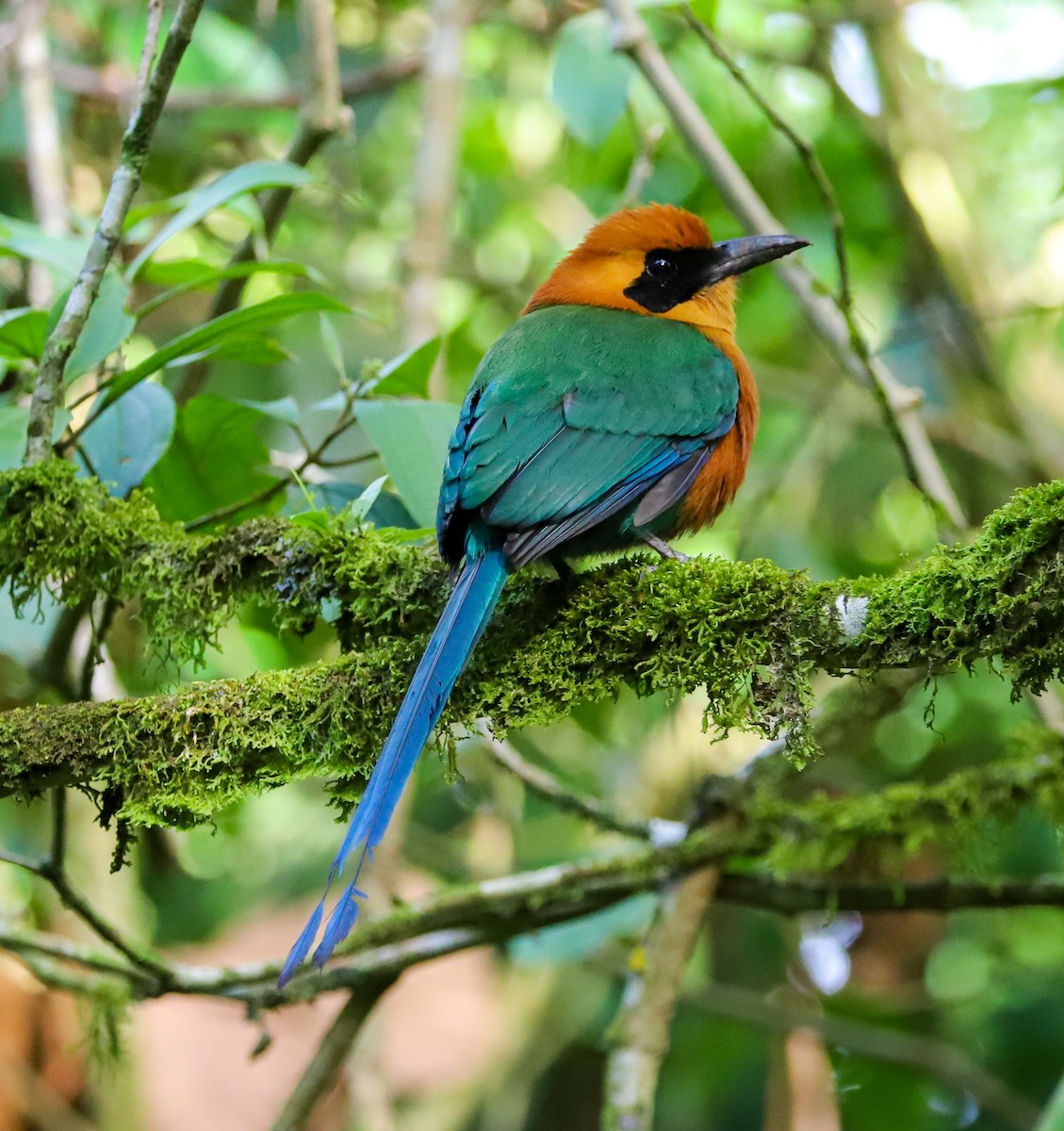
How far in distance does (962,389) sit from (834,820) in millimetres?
2747

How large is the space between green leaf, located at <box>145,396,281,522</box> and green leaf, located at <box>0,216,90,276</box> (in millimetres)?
354

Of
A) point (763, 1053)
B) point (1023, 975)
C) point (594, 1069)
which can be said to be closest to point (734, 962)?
point (763, 1053)

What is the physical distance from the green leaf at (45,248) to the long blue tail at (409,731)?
108 centimetres

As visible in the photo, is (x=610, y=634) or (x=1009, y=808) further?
(x=1009, y=808)

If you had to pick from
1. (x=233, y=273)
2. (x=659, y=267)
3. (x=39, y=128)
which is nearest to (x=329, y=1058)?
(x=233, y=273)

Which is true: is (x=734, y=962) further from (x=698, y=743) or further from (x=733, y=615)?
(x=733, y=615)

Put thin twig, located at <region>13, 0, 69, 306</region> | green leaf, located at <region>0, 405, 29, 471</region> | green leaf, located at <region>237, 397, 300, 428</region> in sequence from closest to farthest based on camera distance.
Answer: green leaf, located at <region>0, 405, 29, 471</region> → green leaf, located at <region>237, 397, 300, 428</region> → thin twig, located at <region>13, 0, 69, 306</region>

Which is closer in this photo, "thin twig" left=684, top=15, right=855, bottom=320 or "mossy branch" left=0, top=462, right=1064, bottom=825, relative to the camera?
"mossy branch" left=0, top=462, right=1064, bottom=825

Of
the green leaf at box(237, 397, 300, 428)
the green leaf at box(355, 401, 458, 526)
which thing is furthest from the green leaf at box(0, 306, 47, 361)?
the green leaf at box(355, 401, 458, 526)

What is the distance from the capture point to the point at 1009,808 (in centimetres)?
275

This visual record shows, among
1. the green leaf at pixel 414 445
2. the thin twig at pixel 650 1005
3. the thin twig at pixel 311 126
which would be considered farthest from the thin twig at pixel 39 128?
the thin twig at pixel 650 1005

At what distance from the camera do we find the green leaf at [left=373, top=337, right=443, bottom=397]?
8.30ft

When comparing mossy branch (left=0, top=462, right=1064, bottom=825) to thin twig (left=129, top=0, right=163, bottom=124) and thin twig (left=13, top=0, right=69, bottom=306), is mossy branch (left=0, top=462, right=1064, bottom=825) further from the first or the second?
thin twig (left=13, top=0, right=69, bottom=306)

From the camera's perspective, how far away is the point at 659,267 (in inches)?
132
